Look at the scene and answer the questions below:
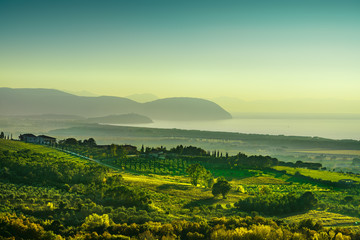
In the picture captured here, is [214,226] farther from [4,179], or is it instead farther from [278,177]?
[278,177]

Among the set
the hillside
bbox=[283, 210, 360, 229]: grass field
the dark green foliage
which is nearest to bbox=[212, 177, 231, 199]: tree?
the hillside

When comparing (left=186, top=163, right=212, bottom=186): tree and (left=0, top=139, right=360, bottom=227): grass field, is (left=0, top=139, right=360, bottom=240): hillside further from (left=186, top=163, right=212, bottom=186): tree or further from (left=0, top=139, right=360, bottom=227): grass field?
(left=186, top=163, right=212, bottom=186): tree

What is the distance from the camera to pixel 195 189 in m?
52.3

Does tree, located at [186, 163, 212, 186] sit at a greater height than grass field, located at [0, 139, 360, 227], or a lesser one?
greater

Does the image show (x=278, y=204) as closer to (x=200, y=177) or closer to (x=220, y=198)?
(x=220, y=198)

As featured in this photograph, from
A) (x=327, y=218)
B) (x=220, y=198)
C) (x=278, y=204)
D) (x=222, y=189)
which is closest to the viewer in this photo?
(x=327, y=218)

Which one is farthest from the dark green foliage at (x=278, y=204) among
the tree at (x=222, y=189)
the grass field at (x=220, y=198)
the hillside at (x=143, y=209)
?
the tree at (x=222, y=189)

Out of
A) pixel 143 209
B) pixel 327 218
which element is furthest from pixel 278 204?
pixel 143 209

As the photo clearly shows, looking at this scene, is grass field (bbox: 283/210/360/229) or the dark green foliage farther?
the dark green foliage

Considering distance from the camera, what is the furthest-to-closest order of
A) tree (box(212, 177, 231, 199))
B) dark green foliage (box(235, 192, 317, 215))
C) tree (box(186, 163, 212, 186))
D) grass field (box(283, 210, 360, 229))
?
1. tree (box(186, 163, 212, 186))
2. tree (box(212, 177, 231, 199))
3. dark green foliage (box(235, 192, 317, 215))
4. grass field (box(283, 210, 360, 229))

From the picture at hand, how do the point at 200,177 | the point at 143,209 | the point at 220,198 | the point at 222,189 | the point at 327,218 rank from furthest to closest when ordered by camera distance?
the point at 200,177 < the point at 220,198 < the point at 222,189 < the point at 327,218 < the point at 143,209

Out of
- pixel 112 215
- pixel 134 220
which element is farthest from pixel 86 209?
pixel 134 220

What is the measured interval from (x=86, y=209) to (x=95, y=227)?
21.1 feet

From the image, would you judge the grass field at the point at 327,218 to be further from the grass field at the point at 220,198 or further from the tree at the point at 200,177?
the tree at the point at 200,177
